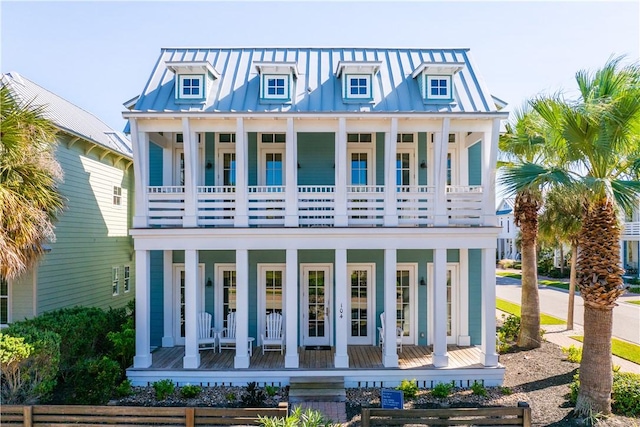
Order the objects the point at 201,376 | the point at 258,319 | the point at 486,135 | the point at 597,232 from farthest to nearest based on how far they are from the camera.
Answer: the point at 258,319 < the point at 486,135 < the point at 201,376 < the point at 597,232

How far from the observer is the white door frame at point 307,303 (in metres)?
11.7

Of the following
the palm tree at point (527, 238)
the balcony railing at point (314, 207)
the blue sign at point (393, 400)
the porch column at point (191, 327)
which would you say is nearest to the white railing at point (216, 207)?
the balcony railing at point (314, 207)

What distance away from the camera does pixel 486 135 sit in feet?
33.8

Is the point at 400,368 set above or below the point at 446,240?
below

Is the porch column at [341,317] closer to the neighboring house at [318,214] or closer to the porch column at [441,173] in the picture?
the neighboring house at [318,214]

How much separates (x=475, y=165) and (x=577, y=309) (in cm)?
1464

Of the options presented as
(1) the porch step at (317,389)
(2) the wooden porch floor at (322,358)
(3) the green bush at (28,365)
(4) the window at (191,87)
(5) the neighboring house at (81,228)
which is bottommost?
(1) the porch step at (317,389)

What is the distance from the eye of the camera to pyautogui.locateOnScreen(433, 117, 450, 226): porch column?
982cm

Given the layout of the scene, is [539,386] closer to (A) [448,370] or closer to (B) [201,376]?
(A) [448,370]

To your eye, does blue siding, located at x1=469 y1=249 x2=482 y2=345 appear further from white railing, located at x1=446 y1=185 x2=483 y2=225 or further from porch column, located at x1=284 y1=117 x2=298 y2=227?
porch column, located at x1=284 y1=117 x2=298 y2=227

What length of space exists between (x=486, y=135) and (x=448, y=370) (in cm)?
618

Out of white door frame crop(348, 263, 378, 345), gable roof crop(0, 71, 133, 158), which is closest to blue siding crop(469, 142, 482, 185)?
white door frame crop(348, 263, 378, 345)

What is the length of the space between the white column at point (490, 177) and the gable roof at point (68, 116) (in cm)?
1164

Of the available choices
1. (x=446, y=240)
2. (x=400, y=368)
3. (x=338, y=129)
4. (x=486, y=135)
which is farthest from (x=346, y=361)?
(x=486, y=135)
